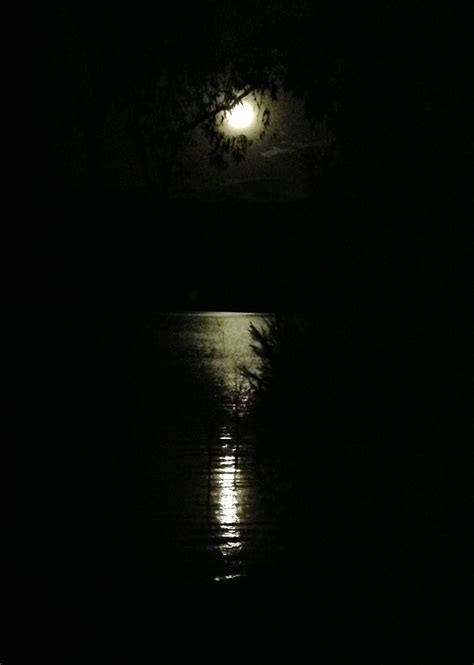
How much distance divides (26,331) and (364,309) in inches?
192

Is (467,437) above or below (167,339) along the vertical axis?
below

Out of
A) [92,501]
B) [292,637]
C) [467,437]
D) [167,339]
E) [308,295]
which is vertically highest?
[167,339]

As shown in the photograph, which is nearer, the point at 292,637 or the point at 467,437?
the point at 292,637

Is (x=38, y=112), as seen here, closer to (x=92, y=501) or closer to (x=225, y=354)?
(x=92, y=501)

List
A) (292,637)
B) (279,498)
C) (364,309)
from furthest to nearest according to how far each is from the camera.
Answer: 1. (364,309)
2. (279,498)
3. (292,637)

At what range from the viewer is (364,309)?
877cm

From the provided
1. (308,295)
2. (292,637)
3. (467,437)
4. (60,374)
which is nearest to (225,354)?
(60,374)

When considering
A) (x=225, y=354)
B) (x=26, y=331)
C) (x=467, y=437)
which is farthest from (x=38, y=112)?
(x=225, y=354)

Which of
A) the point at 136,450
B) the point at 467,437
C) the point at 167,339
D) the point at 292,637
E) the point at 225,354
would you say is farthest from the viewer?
the point at 167,339

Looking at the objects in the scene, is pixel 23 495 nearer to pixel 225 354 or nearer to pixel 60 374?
pixel 60 374

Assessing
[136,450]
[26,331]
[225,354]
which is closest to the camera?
[136,450]

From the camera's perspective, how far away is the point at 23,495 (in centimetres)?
785

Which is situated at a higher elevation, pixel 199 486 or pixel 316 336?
pixel 316 336

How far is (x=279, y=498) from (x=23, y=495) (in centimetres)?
232
